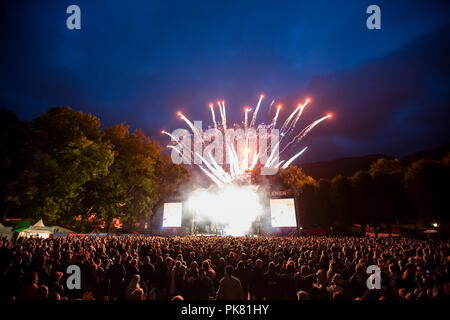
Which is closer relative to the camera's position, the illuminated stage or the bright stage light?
the illuminated stage

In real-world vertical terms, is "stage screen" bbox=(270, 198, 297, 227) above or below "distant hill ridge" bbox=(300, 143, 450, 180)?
below

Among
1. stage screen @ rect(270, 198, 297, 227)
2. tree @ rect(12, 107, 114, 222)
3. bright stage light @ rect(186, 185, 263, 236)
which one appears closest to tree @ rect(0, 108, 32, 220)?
tree @ rect(12, 107, 114, 222)

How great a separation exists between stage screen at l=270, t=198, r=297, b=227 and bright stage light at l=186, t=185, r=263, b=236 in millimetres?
3701

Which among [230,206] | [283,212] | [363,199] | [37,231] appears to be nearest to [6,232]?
[37,231]

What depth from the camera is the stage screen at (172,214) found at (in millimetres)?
43250

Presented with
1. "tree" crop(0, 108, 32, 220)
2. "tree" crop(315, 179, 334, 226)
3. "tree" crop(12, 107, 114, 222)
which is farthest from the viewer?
"tree" crop(315, 179, 334, 226)

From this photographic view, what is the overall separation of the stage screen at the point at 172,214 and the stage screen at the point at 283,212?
17923 mm

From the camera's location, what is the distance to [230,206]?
1695 inches

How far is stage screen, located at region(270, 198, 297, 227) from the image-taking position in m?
37.2

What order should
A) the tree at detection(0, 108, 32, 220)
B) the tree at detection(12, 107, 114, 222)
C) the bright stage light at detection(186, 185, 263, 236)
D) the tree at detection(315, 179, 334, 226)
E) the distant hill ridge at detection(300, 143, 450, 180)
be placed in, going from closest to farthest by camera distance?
the tree at detection(0, 108, 32, 220) → the tree at detection(12, 107, 114, 222) → the bright stage light at detection(186, 185, 263, 236) → the tree at detection(315, 179, 334, 226) → the distant hill ridge at detection(300, 143, 450, 180)

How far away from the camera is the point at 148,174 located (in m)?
37.2

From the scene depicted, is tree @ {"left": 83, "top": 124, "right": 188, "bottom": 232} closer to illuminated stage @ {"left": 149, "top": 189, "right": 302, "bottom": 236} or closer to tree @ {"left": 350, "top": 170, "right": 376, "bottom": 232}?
illuminated stage @ {"left": 149, "top": 189, "right": 302, "bottom": 236}

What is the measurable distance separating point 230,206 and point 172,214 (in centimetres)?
1150
